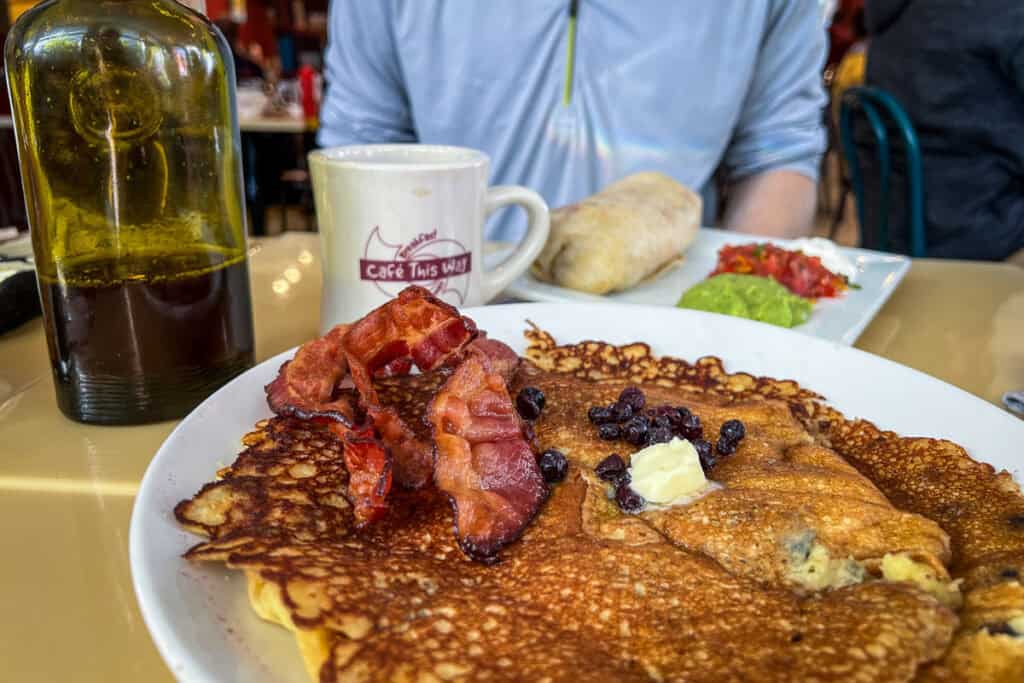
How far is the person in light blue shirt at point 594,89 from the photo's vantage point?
224 centimetres

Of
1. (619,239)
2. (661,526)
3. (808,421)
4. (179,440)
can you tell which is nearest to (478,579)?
(661,526)

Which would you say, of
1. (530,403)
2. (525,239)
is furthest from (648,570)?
(525,239)

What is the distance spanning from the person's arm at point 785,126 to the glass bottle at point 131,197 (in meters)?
1.81

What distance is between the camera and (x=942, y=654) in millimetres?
566

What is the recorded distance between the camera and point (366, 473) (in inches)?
30.3

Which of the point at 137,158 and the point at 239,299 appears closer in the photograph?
the point at 137,158

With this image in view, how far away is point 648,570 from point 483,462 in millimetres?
207

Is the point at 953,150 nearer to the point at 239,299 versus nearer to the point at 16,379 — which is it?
the point at 239,299

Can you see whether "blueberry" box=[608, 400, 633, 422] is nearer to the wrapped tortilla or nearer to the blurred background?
the wrapped tortilla

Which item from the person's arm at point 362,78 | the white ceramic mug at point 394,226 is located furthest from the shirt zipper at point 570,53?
the white ceramic mug at point 394,226

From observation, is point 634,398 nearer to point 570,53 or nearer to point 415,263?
point 415,263

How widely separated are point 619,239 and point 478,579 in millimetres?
1019

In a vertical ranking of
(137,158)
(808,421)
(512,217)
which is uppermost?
(137,158)

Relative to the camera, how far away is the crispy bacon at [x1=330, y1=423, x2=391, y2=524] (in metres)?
0.75
